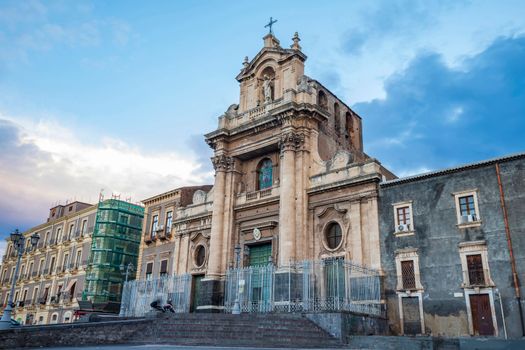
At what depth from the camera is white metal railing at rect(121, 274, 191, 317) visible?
2841cm

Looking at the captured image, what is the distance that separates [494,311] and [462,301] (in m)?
1.32

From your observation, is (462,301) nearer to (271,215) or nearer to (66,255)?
(271,215)

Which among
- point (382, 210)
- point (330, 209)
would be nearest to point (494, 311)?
point (382, 210)

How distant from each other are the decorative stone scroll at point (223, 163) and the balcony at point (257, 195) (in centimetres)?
215

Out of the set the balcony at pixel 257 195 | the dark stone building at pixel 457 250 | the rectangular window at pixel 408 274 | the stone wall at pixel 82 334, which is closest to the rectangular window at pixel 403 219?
the dark stone building at pixel 457 250

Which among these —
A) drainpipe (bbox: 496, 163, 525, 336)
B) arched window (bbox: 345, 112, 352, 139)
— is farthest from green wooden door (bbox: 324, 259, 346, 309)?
arched window (bbox: 345, 112, 352, 139)

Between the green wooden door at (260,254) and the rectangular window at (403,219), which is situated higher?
the rectangular window at (403,219)

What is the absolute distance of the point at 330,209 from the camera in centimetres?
2594

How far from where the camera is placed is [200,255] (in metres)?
32.2

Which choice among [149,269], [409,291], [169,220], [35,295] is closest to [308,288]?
[409,291]

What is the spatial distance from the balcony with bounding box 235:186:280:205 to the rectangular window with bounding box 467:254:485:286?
37.3ft

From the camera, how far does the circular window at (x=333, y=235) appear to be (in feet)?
83.4

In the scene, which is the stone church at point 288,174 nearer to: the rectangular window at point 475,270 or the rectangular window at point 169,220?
the rectangular window at point 475,270

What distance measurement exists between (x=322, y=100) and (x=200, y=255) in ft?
43.2
